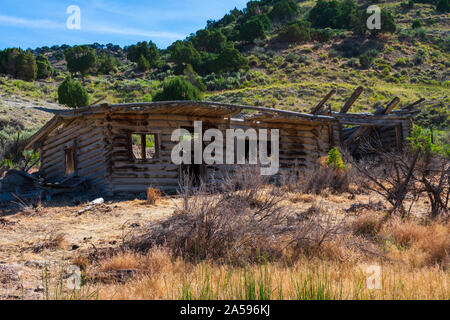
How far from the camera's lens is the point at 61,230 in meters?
7.72

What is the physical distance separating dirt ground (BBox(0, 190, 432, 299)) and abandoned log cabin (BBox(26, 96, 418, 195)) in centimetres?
161

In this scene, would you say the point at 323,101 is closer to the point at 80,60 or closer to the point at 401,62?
the point at 401,62

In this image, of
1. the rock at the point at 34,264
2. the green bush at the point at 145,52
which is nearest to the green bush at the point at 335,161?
the rock at the point at 34,264

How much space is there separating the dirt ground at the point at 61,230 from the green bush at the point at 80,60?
45.4m

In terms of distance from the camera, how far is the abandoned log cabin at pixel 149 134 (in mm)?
12164

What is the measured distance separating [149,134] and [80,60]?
44111 mm

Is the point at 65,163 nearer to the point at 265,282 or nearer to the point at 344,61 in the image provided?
the point at 265,282

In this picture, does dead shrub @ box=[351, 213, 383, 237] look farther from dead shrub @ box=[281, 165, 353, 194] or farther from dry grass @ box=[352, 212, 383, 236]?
dead shrub @ box=[281, 165, 353, 194]

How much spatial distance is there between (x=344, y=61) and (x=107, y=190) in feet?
140

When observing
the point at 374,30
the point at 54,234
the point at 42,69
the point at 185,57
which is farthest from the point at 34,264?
the point at 374,30

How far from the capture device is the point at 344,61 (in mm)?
48781

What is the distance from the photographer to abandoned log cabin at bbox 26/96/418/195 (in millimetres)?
12164

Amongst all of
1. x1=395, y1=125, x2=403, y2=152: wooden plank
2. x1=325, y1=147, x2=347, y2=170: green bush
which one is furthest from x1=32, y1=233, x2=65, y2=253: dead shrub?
x1=395, y1=125, x2=403, y2=152: wooden plank

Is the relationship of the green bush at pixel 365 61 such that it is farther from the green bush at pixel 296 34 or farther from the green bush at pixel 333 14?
the green bush at pixel 333 14
